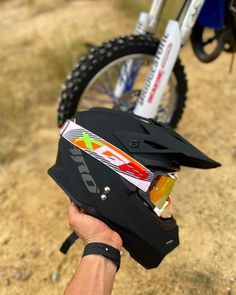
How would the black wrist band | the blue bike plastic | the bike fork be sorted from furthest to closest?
the blue bike plastic < the bike fork < the black wrist band

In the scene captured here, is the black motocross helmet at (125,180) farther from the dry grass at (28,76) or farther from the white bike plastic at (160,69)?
the dry grass at (28,76)

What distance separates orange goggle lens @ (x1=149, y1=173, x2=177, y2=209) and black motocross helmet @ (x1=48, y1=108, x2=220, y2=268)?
33mm

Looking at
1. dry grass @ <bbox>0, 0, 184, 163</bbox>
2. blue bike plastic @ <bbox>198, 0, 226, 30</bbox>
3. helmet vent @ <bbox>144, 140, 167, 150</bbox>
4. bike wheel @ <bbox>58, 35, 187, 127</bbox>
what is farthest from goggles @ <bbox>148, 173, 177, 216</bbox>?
dry grass @ <bbox>0, 0, 184, 163</bbox>

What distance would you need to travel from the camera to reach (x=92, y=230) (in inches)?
66.7

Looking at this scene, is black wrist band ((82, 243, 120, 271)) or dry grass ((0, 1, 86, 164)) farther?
dry grass ((0, 1, 86, 164))

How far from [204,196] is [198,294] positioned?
0.74m

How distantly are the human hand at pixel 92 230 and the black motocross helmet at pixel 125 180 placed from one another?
0.03 meters

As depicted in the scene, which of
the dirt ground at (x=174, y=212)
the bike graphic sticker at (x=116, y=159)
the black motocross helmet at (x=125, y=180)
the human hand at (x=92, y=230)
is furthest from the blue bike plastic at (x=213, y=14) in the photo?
the human hand at (x=92, y=230)

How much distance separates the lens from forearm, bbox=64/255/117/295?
4.88ft

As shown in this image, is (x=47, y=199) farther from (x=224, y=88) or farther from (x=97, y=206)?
(x=224, y=88)

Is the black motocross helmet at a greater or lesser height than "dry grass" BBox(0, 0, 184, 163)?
greater

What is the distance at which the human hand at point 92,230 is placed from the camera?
5.47 feet

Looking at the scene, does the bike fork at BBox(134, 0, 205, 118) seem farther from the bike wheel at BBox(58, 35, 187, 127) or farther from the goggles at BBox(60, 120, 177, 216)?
the goggles at BBox(60, 120, 177, 216)

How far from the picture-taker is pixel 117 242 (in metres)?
1.69
